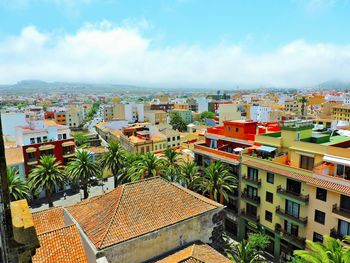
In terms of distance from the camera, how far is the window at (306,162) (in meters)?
30.7

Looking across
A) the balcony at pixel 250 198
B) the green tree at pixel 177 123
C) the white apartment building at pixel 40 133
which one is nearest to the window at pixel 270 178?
the balcony at pixel 250 198

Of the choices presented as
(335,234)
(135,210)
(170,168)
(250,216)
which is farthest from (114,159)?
(335,234)

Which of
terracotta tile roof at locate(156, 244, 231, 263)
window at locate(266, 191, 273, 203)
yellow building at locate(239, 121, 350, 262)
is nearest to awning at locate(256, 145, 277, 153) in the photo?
yellow building at locate(239, 121, 350, 262)

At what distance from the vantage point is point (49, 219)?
82.2ft

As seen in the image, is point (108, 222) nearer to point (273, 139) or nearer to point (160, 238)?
point (160, 238)

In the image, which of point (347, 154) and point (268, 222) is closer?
point (347, 154)

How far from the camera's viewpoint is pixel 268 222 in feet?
109

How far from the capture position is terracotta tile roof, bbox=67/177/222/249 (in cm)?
1980

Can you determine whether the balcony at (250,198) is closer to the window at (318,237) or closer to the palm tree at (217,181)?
the palm tree at (217,181)

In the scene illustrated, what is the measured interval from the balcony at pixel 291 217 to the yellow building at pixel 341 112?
9796 centimetres

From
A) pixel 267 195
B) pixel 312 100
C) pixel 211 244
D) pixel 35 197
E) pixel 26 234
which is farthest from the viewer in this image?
pixel 312 100

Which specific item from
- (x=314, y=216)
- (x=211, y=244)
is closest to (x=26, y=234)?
(x=211, y=244)

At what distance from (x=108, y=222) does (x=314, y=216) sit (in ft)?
69.0

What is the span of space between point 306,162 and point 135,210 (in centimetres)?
2042
